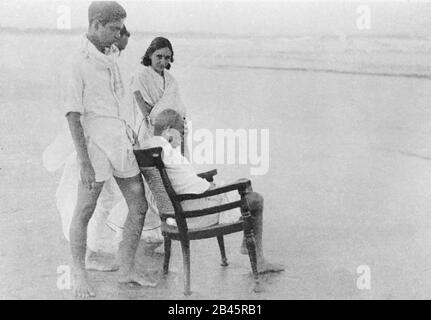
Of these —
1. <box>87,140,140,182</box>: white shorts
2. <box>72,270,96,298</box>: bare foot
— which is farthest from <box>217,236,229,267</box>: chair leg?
<box>72,270,96,298</box>: bare foot

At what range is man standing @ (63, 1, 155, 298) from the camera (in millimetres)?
4379

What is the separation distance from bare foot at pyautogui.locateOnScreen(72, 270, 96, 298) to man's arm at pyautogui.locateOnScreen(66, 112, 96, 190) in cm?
58

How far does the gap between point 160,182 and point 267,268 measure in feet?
3.10

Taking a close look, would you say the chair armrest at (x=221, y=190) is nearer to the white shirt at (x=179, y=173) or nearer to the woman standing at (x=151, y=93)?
the white shirt at (x=179, y=173)

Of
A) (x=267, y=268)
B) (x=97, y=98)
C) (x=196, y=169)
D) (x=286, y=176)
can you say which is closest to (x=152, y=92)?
(x=97, y=98)

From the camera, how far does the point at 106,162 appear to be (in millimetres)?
4531

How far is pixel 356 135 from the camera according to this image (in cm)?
838

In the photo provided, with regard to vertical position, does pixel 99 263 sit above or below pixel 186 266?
below

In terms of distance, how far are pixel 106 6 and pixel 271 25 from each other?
2699mm

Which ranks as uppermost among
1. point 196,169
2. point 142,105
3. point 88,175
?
point 142,105

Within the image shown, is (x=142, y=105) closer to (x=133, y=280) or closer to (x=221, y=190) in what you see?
(x=221, y=190)

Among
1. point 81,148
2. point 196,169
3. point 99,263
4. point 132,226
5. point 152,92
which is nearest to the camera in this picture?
point 81,148
